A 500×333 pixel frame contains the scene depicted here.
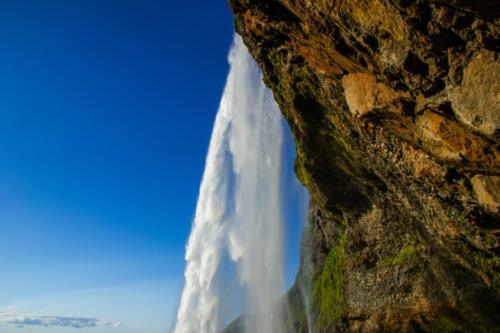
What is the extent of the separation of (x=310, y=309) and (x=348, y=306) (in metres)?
10.1

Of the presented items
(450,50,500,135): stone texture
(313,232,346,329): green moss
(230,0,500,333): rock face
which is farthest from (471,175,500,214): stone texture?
(313,232,346,329): green moss

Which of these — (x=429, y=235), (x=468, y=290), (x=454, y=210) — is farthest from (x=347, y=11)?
(x=468, y=290)

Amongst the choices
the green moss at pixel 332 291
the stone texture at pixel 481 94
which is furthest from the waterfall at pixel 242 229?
the stone texture at pixel 481 94

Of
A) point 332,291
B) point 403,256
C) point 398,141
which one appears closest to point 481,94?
point 398,141

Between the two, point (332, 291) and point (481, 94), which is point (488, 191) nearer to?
point (481, 94)

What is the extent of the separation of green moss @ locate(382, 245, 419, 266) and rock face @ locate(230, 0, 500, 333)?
0.22 ft

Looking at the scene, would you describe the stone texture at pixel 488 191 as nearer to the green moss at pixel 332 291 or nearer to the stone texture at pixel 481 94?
the stone texture at pixel 481 94

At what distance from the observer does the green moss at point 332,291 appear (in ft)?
73.7

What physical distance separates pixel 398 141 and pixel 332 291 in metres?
14.5

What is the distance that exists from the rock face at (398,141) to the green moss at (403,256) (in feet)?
0.22

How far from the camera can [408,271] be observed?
17.5m

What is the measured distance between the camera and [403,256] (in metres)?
18.1

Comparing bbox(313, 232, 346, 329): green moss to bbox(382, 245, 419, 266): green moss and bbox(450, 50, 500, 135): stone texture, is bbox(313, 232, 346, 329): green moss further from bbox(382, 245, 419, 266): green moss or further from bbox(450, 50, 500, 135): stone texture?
bbox(450, 50, 500, 135): stone texture

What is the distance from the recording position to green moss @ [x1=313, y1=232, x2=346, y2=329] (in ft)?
73.7
